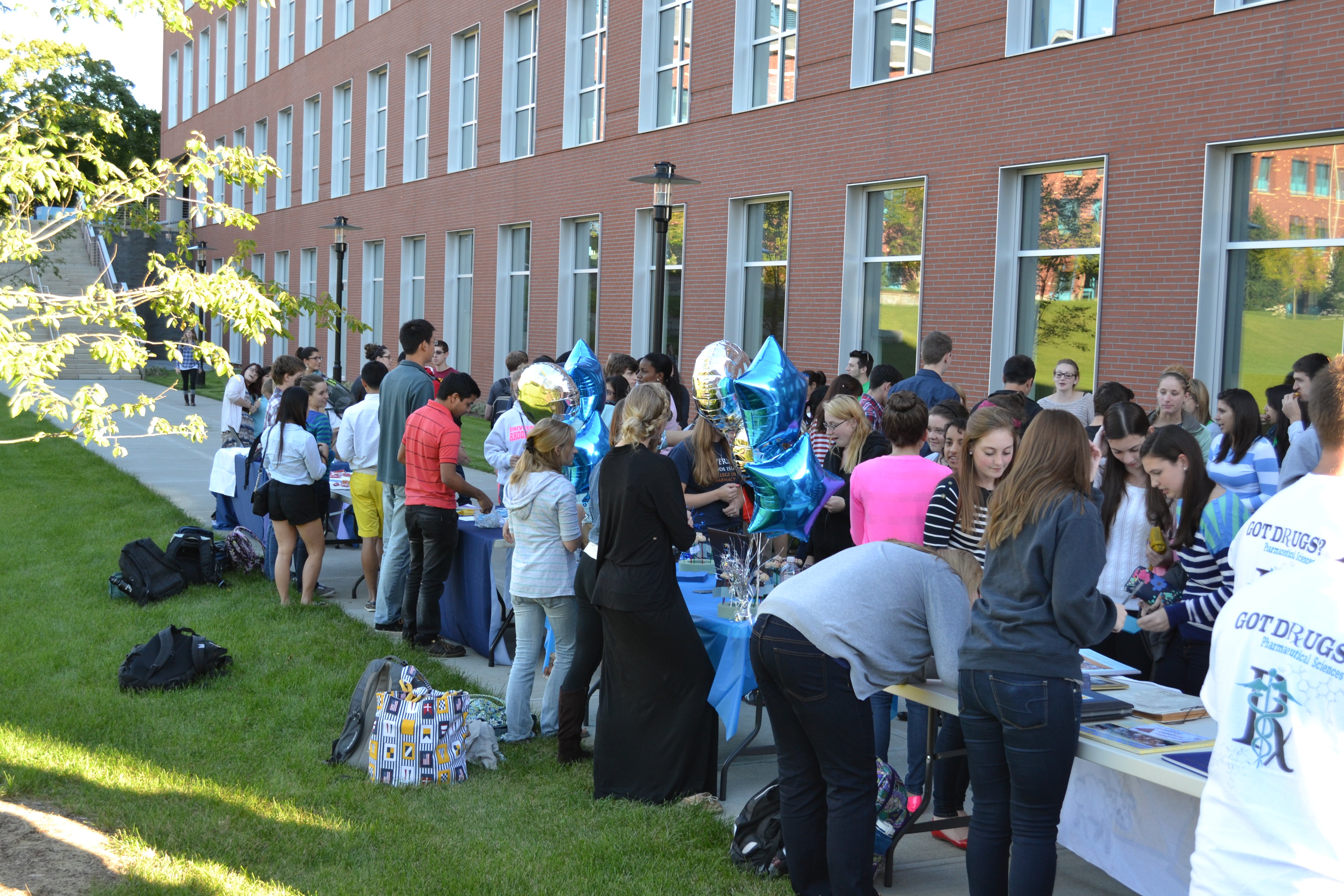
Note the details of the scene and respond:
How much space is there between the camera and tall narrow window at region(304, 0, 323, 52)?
34062 millimetres

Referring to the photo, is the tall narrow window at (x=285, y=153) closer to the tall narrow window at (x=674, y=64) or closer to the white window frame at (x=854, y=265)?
the tall narrow window at (x=674, y=64)

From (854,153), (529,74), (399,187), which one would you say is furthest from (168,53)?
(854,153)

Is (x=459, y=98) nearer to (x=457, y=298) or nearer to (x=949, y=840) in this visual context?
(x=457, y=298)

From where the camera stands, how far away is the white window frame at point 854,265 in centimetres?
1536

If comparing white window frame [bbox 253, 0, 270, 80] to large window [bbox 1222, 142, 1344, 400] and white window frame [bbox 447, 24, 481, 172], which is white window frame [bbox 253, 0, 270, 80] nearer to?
white window frame [bbox 447, 24, 481, 172]

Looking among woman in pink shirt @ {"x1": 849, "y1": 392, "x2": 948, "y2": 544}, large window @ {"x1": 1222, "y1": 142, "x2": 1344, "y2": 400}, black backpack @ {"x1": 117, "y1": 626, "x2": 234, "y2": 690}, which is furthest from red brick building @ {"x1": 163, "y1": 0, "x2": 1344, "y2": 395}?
black backpack @ {"x1": 117, "y1": 626, "x2": 234, "y2": 690}

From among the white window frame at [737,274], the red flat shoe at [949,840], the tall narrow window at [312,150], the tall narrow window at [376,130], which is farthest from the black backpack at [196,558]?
the tall narrow window at [312,150]

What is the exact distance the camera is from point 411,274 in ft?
95.2

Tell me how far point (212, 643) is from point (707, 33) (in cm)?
1297

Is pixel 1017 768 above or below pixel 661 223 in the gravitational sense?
below

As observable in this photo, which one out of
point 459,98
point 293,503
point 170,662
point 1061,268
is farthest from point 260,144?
point 170,662

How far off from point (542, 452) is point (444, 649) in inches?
99.4

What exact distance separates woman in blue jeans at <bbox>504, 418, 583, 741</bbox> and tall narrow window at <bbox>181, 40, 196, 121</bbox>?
46.0 m

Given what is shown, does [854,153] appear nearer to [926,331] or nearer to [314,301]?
[926,331]
